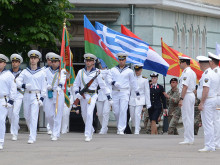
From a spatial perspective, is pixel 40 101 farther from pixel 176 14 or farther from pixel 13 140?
pixel 176 14

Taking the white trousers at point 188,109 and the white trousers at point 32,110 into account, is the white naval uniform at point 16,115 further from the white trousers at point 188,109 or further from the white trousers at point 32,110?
the white trousers at point 188,109

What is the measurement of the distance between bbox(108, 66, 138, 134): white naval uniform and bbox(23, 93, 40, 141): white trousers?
4146 millimetres

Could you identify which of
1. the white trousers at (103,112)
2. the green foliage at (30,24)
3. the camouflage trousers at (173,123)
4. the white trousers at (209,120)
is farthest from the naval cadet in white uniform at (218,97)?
the green foliage at (30,24)

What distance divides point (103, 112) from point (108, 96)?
10.5 ft

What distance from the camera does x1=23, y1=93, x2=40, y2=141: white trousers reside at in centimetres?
1780

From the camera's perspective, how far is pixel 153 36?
2886cm

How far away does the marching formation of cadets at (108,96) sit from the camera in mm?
15766

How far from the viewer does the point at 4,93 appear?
16.2m

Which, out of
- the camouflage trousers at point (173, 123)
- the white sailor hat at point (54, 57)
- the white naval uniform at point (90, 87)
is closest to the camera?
the white naval uniform at point (90, 87)

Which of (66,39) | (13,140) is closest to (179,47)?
(66,39)

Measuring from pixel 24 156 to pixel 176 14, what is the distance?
1719 cm

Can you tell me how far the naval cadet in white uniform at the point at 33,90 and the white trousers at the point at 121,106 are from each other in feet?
13.7

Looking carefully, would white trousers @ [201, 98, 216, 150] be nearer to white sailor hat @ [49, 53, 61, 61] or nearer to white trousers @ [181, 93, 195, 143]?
white trousers @ [181, 93, 195, 143]

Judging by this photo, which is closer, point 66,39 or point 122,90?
point 66,39
